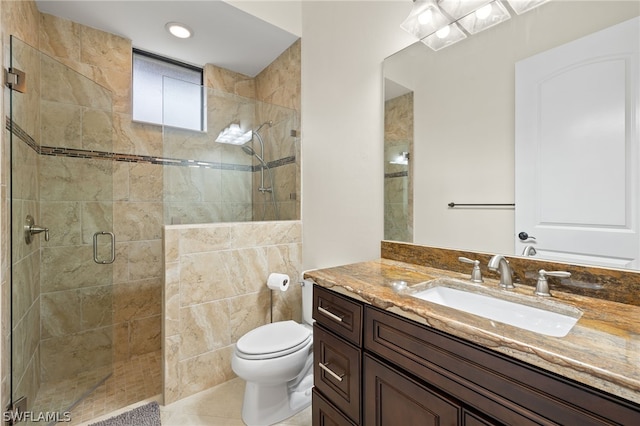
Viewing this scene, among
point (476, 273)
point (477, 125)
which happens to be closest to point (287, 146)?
point (477, 125)

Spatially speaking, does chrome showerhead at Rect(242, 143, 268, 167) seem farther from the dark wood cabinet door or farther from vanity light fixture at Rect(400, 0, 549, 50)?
the dark wood cabinet door

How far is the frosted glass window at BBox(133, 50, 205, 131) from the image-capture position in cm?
199

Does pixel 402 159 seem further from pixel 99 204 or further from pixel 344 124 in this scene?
pixel 99 204

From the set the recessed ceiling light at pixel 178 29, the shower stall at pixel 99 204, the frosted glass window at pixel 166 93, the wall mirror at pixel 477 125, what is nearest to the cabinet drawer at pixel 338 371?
the wall mirror at pixel 477 125

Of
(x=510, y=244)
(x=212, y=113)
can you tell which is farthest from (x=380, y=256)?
(x=212, y=113)

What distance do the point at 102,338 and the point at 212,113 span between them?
6.07 feet

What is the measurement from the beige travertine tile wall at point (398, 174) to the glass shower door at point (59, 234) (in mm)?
1876

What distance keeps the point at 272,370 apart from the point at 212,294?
0.70 meters

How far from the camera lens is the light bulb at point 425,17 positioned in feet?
4.47

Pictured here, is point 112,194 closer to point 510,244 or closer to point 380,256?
point 380,256

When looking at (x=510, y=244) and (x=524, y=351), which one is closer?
(x=524, y=351)

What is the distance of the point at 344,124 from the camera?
1.98m

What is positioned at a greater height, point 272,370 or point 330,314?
point 330,314

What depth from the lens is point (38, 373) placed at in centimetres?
161
